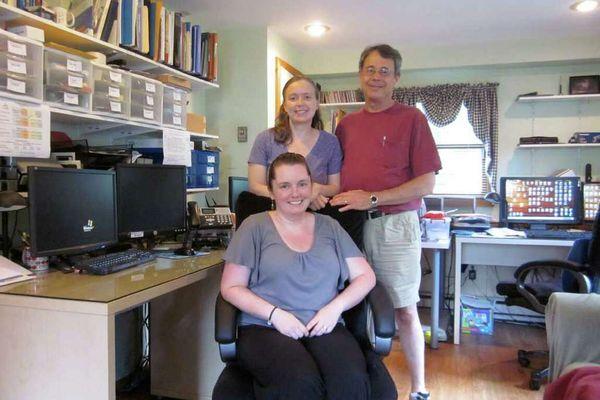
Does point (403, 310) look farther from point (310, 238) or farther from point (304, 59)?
point (304, 59)

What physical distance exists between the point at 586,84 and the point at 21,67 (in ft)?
12.7

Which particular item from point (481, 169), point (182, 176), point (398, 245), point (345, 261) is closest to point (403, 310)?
point (398, 245)

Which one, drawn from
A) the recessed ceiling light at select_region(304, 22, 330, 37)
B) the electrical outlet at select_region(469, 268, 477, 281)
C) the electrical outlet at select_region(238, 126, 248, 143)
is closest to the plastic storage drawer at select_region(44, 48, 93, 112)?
the electrical outlet at select_region(238, 126, 248, 143)

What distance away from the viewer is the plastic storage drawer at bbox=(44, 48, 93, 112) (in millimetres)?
1829

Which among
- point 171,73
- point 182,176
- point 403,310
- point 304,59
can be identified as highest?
point 304,59

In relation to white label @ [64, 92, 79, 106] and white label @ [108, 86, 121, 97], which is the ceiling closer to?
white label @ [108, 86, 121, 97]

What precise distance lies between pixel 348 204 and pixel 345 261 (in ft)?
0.85

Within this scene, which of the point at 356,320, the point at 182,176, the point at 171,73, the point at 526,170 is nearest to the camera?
the point at 356,320

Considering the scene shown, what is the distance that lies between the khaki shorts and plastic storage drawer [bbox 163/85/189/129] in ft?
4.15

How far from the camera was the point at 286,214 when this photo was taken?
1690 millimetres

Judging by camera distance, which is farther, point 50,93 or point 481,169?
point 481,169

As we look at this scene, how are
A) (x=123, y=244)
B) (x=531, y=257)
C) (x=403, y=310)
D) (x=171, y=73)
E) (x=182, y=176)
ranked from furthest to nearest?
(x=531, y=257), (x=171, y=73), (x=182, y=176), (x=123, y=244), (x=403, y=310)

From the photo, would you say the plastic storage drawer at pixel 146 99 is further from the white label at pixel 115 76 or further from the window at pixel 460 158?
the window at pixel 460 158

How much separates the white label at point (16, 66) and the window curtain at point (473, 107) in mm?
3232
